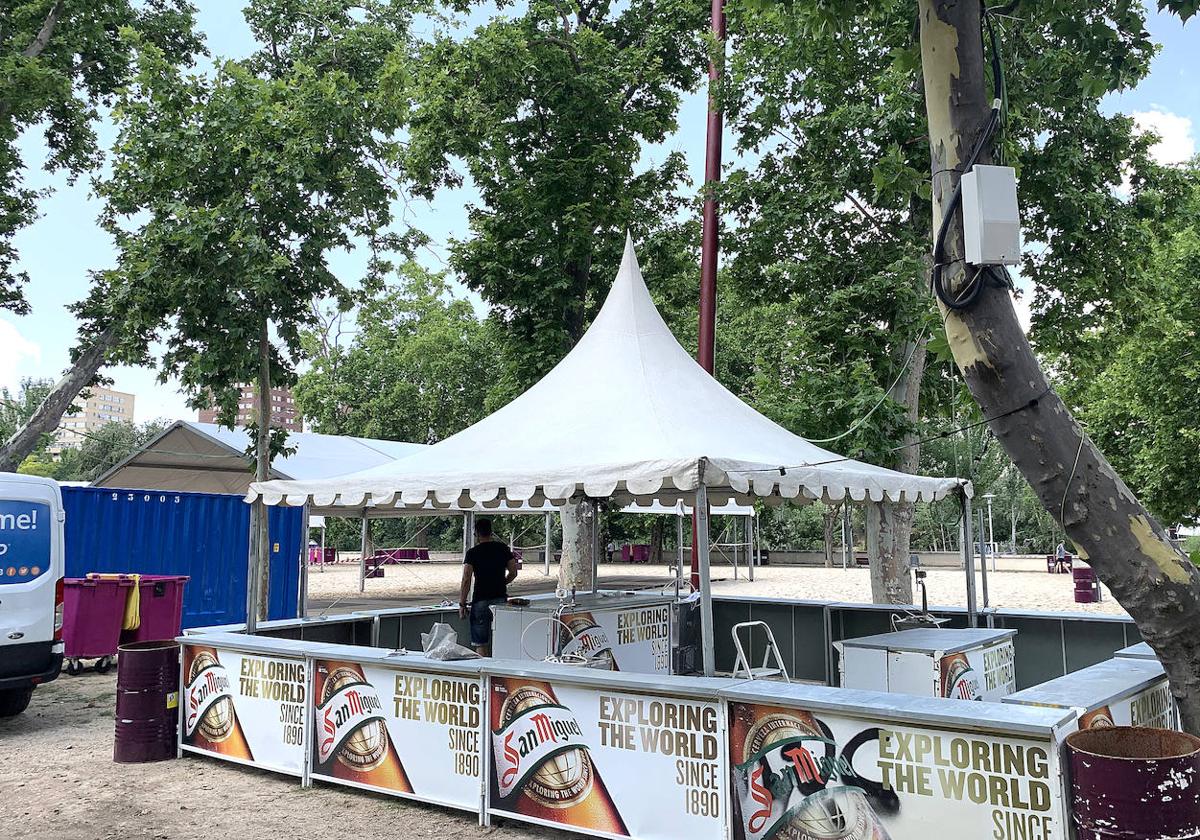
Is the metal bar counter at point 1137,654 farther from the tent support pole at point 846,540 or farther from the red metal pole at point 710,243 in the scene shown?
the tent support pole at point 846,540

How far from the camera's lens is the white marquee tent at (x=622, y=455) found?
6578 millimetres

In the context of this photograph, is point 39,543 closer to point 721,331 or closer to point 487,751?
point 487,751

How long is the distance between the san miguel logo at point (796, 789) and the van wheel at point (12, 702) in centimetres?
841

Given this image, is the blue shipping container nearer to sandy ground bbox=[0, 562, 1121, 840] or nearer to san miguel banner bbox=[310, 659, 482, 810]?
sandy ground bbox=[0, 562, 1121, 840]

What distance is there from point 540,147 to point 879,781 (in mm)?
15546

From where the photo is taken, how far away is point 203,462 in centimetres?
2236

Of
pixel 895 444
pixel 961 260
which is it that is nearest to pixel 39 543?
pixel 961 260

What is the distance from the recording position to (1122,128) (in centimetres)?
1362

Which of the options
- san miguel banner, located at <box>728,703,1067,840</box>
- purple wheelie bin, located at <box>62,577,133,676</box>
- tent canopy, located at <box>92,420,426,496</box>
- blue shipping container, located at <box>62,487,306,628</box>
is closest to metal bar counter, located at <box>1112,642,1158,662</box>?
san miguel banner, located at <box>728,703,1067,840</box>

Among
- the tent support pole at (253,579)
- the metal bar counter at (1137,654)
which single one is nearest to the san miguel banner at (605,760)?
the tent support pole at (253,579)

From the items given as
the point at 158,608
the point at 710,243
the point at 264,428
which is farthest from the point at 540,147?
the point at 158,608

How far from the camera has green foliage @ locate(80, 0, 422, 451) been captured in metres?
13.6

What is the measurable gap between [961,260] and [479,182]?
593 inches

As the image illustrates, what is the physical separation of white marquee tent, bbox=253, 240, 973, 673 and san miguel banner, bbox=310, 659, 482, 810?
1.45 meters
